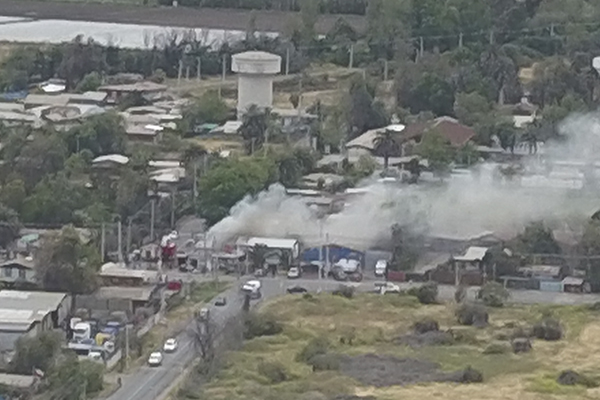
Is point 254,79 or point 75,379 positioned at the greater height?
point 254,79

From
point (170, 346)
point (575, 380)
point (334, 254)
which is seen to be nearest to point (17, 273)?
point (170, 346)

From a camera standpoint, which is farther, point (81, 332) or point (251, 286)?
point (251, 286)

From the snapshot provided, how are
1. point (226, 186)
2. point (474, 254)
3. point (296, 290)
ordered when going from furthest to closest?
1. point (226, 186)
2. point (474, 254)
3. point (296, 290)

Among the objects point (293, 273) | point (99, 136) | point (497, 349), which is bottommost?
point (293, 273)

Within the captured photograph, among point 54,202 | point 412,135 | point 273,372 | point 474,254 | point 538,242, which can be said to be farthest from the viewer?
point 412,135

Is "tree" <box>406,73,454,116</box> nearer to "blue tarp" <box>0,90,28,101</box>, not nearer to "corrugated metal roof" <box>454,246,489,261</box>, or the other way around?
"blue tarp" <box>0,90,28,101</box>

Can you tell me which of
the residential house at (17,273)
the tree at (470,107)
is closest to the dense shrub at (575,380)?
the residential house at (17,273)

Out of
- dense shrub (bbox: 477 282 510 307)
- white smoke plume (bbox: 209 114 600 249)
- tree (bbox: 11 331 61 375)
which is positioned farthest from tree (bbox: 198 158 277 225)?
tree (bbox: 11 331 61 375)

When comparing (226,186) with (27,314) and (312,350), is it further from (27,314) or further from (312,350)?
(312,350)
